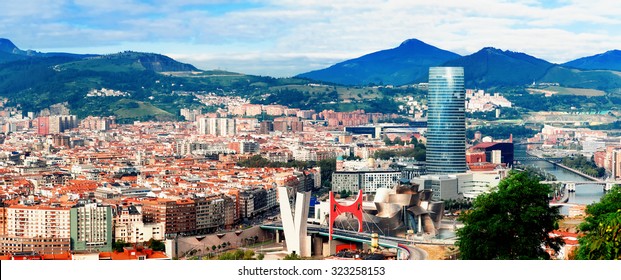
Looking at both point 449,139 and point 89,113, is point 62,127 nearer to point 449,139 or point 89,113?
point 89,113

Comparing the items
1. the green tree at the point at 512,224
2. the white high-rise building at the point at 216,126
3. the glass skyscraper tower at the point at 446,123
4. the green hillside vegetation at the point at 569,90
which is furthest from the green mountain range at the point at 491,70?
the green tree at the point at 512,224

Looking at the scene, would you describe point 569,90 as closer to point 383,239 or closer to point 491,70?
point 491,70

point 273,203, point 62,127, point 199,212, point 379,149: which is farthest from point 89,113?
point 199,212

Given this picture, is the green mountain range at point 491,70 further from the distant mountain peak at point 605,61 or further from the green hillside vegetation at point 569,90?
the green hillside vegetation at point 569,90

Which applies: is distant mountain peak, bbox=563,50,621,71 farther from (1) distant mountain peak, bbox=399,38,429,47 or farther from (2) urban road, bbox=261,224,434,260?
(2) urban road, bbox=261,224,434,260

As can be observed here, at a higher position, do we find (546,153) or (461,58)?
(461,58)
